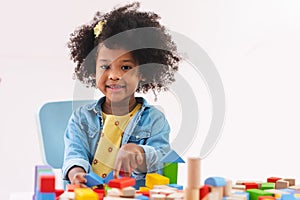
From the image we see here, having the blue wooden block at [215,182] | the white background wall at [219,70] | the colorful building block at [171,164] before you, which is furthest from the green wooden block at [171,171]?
the white background wall at [219,70]

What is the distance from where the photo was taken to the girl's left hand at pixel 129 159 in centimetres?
91

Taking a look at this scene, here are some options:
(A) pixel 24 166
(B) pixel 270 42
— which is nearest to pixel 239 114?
(B) pixel 270 42

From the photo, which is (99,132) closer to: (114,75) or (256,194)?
(114,75)

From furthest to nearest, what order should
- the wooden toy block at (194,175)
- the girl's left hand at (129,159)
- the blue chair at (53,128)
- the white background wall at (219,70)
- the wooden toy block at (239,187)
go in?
the white background wall at (219,70)
the blue chair at (53,128)
the girl's left hand at (129,159)
the wooden toy block at (239,187)
the wooden toy block at (194,175)

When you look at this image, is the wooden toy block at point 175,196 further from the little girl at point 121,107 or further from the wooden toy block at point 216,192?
the little girl at point 121,107

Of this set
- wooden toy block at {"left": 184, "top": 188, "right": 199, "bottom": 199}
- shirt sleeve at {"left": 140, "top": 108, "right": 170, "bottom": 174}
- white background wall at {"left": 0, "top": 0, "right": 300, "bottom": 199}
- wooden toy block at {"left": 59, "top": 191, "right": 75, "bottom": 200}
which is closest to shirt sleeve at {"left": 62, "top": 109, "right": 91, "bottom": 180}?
shirt sleeve at {"left": 140, "top": 108, "right": 170, "bottom": 174}

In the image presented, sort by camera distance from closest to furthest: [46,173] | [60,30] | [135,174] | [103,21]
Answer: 1. [46,173]
2. [135,174]
3. [103,21]
4. [60,30]

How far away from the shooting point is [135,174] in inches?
38.7

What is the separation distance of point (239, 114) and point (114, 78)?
0.81m

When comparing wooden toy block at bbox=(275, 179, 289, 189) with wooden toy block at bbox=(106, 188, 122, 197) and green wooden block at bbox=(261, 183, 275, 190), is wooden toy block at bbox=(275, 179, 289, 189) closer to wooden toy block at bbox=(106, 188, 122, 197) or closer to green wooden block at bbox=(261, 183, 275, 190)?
green wooden block at bbox=(261, 183, 275, 190)

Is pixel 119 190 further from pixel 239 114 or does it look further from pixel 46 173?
pixel 239 114

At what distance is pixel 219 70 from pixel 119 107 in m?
0.73

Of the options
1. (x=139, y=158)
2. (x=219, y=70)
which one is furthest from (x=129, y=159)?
(x=219, y=70)

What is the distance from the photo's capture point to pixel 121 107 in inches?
41.8
